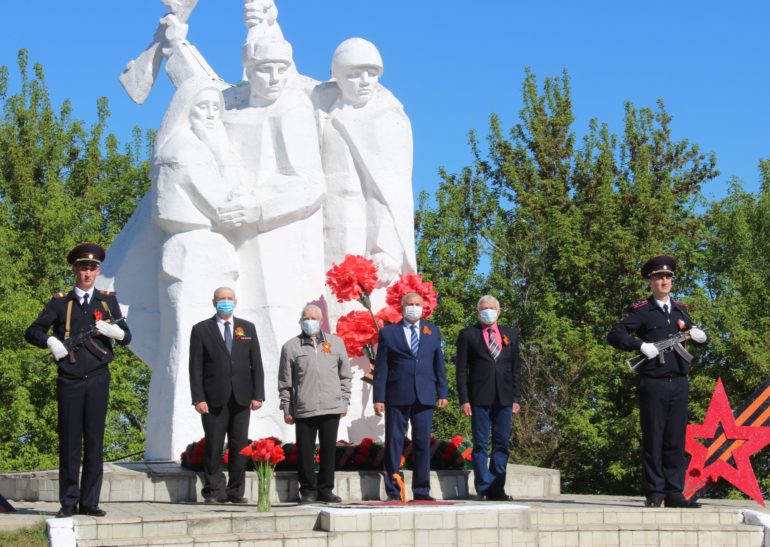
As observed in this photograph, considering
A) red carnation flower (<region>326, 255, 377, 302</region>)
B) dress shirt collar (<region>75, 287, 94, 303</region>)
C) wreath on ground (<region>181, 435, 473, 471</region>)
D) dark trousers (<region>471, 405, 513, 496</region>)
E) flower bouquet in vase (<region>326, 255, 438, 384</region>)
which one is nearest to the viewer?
dress shirt collar (<region>75, 287, 94, 303</region>)

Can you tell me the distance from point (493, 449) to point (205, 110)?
13.9ft

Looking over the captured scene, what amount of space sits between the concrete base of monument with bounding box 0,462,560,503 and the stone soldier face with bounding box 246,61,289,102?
11.9 feet

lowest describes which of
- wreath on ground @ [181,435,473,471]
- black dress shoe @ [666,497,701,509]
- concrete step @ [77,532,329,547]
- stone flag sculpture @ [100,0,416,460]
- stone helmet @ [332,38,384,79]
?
concrete step @ [77,532,329,547]

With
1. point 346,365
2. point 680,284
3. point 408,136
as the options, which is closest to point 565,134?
point 680,284

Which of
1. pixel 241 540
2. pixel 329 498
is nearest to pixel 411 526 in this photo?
pixel 241 540

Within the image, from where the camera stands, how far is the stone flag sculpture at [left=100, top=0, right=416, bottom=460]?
35.9 ft

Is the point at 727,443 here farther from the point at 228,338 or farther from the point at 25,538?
the point at 25,538

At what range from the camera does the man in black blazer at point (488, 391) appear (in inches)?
354

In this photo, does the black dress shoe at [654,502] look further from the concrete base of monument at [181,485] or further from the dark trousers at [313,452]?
the dark trousers at [313,452]

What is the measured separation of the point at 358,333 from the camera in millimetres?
10531

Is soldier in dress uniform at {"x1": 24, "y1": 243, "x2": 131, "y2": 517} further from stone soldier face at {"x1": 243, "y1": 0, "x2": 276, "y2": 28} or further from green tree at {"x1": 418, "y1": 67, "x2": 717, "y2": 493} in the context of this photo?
green tree at {"x1": 418, "y1": 67, "x2": 717, "y2": 493}

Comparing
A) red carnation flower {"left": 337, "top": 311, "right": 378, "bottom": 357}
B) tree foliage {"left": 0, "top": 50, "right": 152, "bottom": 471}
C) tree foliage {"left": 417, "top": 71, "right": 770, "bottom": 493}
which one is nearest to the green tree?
tree foliage {"left": 417, "top": 71, "right": 770, "bottom": 493}

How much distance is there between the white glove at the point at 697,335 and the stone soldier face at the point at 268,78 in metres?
4.72

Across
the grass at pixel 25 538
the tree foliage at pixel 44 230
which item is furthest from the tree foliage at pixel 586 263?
the grass at pixel 25 538
